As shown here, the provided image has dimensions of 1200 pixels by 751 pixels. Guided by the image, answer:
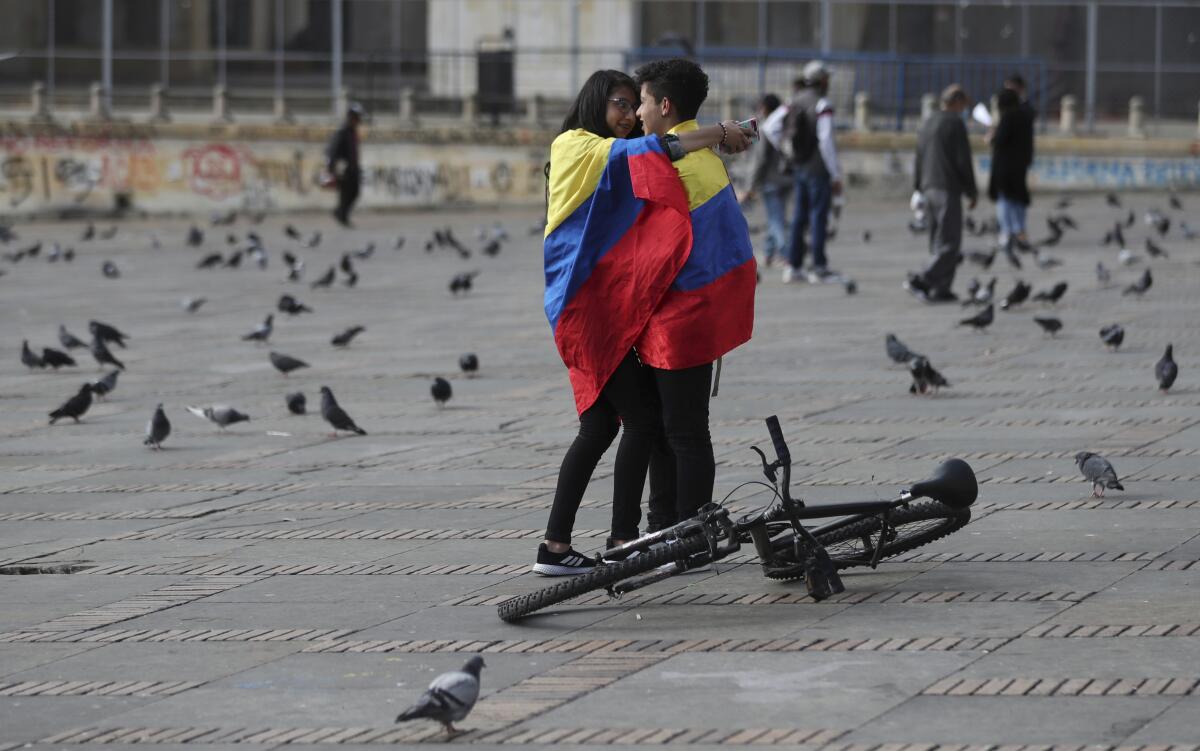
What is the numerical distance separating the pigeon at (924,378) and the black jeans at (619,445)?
4.58 metres

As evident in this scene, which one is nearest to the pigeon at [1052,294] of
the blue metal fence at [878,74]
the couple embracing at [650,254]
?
the couple embracing at [650,254]

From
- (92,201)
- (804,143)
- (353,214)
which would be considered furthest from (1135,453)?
(92,201)

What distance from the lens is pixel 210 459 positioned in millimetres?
9281

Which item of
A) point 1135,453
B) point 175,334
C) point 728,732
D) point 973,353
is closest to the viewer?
point 728,732

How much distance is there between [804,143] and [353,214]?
19.0 m

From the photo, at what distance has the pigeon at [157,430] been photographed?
31.3ft

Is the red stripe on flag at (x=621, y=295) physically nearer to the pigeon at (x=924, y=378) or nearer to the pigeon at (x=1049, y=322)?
the pigeon at (x=924, y=378)

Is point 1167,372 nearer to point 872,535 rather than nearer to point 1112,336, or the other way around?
point 1112,336

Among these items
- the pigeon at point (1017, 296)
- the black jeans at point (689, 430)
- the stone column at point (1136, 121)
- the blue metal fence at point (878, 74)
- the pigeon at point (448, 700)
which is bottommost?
the pigeon at point (448, 700)

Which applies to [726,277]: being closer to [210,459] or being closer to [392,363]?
[210,459]

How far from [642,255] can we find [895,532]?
3.83ft

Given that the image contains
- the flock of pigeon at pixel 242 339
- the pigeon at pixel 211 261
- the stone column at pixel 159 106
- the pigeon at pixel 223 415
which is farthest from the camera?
the stone column at pixel 159 106

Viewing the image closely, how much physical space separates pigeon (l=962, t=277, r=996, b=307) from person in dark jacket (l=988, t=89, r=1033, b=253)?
135 inches

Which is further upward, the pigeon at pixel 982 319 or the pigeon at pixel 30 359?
the pigeon at pixel 982 319
